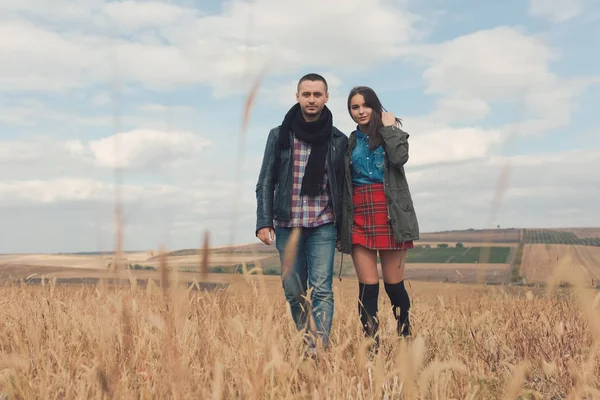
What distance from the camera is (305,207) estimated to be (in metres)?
3.85

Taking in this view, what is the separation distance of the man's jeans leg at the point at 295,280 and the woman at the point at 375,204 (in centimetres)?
34

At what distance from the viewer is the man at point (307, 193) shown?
3838mm

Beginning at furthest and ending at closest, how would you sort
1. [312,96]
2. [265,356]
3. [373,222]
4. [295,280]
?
1. [295,280]
2. [312,96]
3. [373,222]
4. [265,356]

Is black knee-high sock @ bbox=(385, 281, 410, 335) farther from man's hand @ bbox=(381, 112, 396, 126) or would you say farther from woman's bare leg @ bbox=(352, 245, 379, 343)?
man's hand @ bbox=(381, 112, 396, 126)

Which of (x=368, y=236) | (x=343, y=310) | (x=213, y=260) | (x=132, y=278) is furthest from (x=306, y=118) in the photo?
(x=213, y=260)

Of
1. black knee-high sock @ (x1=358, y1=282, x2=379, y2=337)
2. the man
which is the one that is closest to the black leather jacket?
the man

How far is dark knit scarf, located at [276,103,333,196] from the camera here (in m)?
3.85

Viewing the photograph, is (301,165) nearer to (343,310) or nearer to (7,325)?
(343,310)

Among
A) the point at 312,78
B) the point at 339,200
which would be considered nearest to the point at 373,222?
the point at 339,200

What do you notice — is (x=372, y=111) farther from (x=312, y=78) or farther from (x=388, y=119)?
(x=312, y=78)

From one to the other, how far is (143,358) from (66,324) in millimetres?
1037

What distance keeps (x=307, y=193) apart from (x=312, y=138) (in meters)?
0.40

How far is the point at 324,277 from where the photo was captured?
12.6 ft

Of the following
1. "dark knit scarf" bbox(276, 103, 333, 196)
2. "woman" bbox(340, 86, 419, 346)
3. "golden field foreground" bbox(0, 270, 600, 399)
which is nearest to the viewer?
"golden field foreground" bbox(0, 270, 600, 399)
